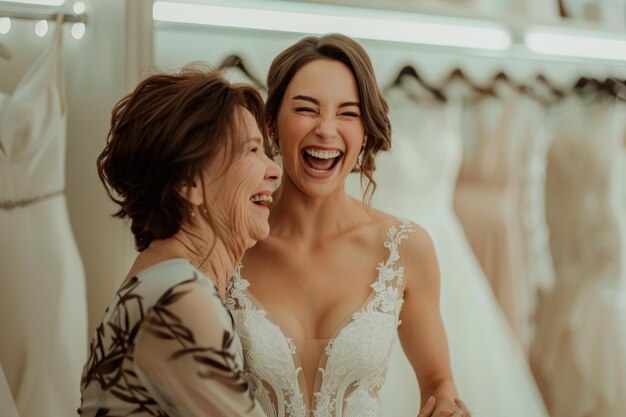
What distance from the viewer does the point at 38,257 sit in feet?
6.75

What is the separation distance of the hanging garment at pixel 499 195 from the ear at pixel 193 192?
135 centimetres

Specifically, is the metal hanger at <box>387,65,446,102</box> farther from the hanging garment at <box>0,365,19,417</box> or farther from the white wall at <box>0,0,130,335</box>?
the hanging garment at <box>0,365,19,417</box>

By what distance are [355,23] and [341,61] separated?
537 mm

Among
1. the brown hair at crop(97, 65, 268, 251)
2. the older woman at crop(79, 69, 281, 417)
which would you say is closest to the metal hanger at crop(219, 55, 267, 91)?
A: the older woman at crop(79, 69, 281, 417)

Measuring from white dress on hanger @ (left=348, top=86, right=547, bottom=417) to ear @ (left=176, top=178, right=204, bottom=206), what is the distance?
113 centimetres

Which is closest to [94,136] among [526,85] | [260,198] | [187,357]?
[260,198]

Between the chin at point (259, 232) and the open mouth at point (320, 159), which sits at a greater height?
the open mouth at point (320, 159)

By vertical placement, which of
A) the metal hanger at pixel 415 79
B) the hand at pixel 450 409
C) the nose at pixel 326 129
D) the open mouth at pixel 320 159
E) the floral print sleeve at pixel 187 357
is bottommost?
the hand at pixel 450 409

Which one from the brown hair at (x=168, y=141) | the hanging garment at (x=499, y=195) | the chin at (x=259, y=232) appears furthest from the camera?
the hanging garment at (x=499, y=195)

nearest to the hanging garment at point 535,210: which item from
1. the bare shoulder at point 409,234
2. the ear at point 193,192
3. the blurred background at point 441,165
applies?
the blurred background at point 441,165

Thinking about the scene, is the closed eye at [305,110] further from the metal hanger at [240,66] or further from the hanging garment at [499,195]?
the hanging garment at [499,195]

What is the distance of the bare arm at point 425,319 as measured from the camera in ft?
7.00

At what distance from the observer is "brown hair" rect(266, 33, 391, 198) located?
1987 mm

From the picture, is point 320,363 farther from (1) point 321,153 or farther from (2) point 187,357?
(2) point 187,357
